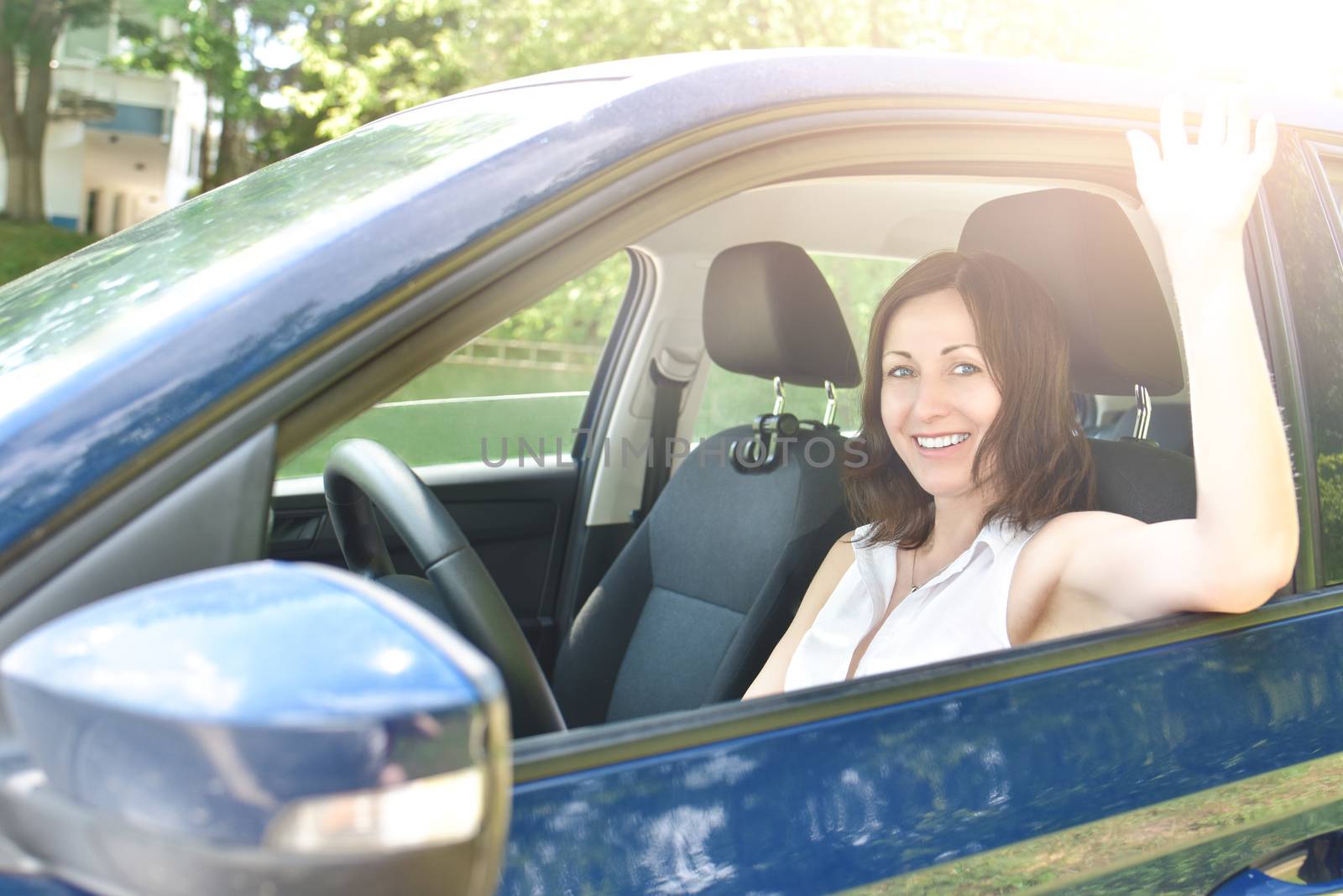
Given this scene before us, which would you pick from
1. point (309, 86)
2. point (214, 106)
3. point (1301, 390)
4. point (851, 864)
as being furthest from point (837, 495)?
point (214, 106)

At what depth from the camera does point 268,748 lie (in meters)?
0.62

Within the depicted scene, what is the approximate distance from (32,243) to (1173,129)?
18938 mm

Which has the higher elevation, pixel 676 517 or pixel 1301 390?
pixel 1301 390

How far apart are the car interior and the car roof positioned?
42cm

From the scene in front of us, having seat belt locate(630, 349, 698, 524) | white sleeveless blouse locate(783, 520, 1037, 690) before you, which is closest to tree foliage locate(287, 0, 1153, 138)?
seat belt locate(630, 349, 698, 524)

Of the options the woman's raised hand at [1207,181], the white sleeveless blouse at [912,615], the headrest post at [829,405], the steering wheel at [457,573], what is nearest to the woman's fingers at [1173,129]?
the woman's raised hand at [1207,181]

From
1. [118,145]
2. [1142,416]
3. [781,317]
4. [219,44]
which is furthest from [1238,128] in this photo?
[118,145]

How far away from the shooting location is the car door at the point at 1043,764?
1.04 metres

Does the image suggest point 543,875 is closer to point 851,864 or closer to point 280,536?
point 851,864

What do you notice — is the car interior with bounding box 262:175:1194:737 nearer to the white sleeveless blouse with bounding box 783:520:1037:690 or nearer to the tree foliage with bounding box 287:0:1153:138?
the white sleeveless blouse with bounding box 783:520:1037:690

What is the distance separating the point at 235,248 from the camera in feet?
3.70

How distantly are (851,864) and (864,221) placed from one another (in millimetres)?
2342

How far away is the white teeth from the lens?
1.94m

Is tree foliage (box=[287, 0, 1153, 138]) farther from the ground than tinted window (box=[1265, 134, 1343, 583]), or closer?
farther from the ground
